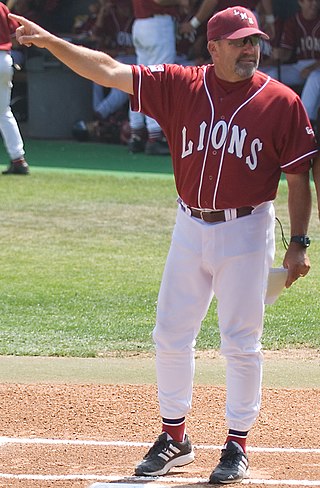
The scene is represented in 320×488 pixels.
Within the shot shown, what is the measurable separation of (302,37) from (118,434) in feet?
35.3

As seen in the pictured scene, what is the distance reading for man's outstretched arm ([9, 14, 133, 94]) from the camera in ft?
15.3

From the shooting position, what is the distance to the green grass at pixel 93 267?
7316 mm

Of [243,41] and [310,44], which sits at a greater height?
[243,41]

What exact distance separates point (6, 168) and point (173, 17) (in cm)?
290

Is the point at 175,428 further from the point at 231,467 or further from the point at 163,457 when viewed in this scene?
the point at 231,467

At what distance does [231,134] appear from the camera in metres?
4.51

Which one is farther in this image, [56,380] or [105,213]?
[105,213]

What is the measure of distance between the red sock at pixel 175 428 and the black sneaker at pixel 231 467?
22cm

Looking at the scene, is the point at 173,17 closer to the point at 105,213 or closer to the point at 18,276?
the point at 105,213

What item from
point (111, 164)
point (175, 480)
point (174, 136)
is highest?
point (174, 136)

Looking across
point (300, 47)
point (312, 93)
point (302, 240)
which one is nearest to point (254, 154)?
point (302, 240)

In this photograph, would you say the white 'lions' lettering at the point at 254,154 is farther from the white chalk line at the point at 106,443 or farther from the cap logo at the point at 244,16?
the white chalk line at the point at 106,443

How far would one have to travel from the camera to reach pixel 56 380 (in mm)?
6320

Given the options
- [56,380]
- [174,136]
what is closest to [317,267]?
[56,380]
